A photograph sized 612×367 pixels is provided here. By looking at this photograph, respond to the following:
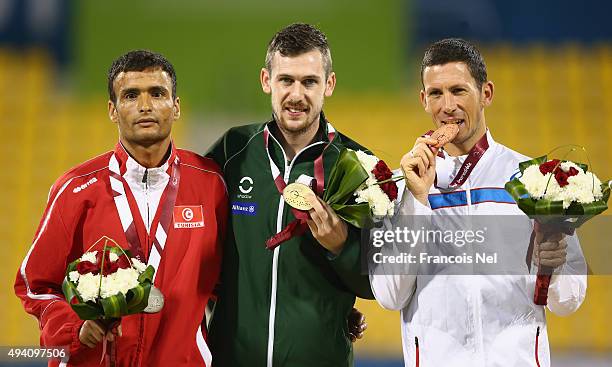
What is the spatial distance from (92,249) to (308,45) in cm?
116

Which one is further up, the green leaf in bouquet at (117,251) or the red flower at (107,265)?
the green leaf in bouquet at (117,251)

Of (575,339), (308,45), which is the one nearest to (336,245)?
(308,45)

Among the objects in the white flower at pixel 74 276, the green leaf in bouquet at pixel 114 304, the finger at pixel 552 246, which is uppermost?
the finger at pixel 552 246

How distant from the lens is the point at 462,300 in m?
3.18

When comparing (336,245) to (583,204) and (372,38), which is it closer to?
(583,204)

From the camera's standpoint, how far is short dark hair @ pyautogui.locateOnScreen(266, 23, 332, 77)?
353 centimetres

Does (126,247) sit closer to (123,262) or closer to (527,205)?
(123,262)

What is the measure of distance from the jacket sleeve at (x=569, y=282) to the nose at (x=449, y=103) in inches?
24.4

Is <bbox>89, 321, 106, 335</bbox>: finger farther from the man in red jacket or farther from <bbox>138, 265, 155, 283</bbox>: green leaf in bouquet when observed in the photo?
<bbox>138, 265, 155, 283</bbox>: green leaf in bouquet

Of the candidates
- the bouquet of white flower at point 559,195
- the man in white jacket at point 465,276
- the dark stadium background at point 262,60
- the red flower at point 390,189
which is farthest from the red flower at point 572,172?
the dark stadium background at point 262,60

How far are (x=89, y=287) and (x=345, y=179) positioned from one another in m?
0.97

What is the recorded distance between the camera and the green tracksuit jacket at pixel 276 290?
346 cm

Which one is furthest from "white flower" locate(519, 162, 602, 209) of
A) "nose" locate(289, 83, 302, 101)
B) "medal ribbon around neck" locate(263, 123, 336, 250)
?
"nose" locate(289, 83, 302, 101)

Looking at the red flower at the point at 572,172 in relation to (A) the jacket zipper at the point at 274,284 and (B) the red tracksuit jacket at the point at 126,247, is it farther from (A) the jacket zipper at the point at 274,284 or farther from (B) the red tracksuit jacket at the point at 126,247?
(B) the red tracksuit jacket at the point at 126,247
